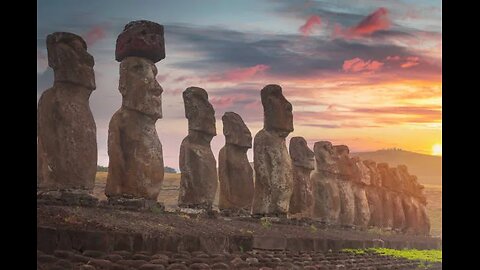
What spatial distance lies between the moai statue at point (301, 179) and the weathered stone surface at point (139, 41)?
31.8ft

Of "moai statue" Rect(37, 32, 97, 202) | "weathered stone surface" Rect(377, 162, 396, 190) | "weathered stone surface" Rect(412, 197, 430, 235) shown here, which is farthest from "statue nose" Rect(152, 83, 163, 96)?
"weathered stone surface" Rect(412, 197, 430, 235)

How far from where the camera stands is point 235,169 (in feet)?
66.4

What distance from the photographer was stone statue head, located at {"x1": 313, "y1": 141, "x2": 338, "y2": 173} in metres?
27.0

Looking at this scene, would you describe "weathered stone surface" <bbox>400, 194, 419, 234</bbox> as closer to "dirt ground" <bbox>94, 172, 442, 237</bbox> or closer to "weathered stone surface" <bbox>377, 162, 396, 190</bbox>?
"weathered stone surface" <bbox>377, 162, 396, 190</bbox>

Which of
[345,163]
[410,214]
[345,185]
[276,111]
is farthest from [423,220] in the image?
[276,111]

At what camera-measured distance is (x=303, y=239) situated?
51.7ft

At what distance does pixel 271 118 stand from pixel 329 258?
593 cm

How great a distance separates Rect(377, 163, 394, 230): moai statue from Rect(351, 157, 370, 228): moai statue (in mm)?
3909

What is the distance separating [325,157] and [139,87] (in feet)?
45.0

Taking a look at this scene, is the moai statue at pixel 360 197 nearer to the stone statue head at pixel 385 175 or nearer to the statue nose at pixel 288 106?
the stone statue head at pixel 385 175

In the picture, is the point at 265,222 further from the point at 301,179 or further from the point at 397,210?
the point at 397,210

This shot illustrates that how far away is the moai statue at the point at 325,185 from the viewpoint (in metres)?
26.4
